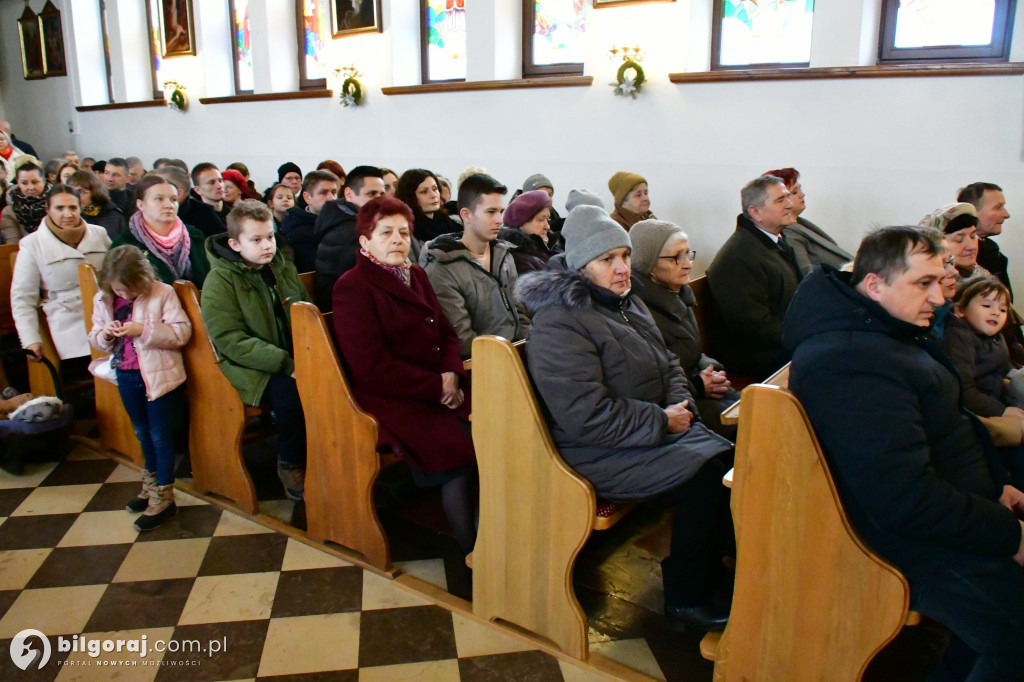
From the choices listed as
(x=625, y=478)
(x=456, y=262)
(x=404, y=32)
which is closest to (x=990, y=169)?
(x=456, y=262)

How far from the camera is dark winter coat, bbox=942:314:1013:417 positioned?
2531mm

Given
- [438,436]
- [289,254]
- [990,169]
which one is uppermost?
[990,169]

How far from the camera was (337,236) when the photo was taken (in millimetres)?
3695

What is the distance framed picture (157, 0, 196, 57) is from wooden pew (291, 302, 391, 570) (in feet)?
26.6

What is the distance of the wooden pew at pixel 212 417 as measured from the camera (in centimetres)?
305

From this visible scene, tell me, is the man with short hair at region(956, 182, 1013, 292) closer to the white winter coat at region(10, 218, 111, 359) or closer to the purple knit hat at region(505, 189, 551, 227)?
the purple knit hat at region(505, 189, 551, 227)

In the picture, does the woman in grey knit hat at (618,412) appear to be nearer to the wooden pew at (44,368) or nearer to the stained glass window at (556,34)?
the wooden pew at (44,368)

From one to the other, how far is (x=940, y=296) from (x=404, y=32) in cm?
639

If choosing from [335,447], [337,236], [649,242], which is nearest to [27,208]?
[337,236]

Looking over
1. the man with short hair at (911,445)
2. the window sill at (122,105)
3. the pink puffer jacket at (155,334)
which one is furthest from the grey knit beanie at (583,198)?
the window sill at (122,105)

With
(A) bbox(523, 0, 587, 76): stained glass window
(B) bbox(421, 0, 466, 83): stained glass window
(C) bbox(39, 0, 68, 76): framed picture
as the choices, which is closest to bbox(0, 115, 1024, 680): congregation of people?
(A) bbox(523, 0, 587, 76): stained glass window

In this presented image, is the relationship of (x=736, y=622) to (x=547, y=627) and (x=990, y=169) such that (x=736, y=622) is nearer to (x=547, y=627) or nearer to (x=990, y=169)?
(x=547, y=627)

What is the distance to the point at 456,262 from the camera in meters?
3.21

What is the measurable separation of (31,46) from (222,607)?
12.3 meters
